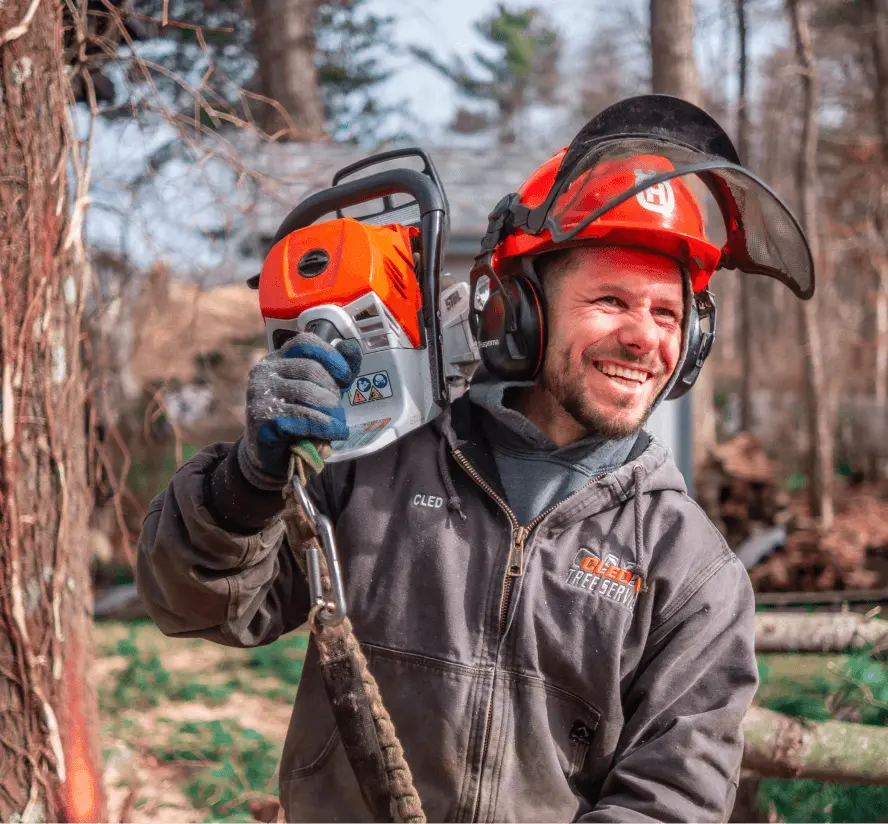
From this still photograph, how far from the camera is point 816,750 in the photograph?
2998 mm

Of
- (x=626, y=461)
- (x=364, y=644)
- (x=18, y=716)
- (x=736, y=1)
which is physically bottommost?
(x=18, y=716)

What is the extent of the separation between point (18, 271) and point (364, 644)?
1355 mm

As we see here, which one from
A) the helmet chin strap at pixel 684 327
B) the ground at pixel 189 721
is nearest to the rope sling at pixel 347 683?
the helmet chin strap at pixel 684 327

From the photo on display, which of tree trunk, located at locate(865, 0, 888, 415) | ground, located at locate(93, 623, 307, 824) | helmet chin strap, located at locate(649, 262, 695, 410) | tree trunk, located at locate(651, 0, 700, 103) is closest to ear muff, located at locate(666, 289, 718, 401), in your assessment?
helmet chin strap, located at locate(649, 262, 695, 410)

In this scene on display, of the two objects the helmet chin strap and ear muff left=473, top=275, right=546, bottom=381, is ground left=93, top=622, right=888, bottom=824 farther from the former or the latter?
the helmet chin strap

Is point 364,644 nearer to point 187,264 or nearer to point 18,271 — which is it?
point 18,271

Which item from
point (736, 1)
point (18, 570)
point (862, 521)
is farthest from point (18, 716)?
point (736, 1)

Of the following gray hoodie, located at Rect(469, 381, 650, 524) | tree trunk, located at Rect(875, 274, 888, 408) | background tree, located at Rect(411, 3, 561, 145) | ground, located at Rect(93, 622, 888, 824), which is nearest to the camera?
gray hoodie, located at Rect(469, 381, 650, 524)

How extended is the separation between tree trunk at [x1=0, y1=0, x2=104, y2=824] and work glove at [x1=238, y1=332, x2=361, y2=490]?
1096 mm

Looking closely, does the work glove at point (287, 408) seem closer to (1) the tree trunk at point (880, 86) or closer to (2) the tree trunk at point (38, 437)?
(2) the tree trunk at point (38, 437)

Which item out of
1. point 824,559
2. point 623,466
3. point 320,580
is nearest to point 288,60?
point 824,559

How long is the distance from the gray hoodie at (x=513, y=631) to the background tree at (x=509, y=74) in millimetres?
19223

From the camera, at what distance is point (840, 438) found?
1157 centimetres

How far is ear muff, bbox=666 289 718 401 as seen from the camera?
1.96 meters
